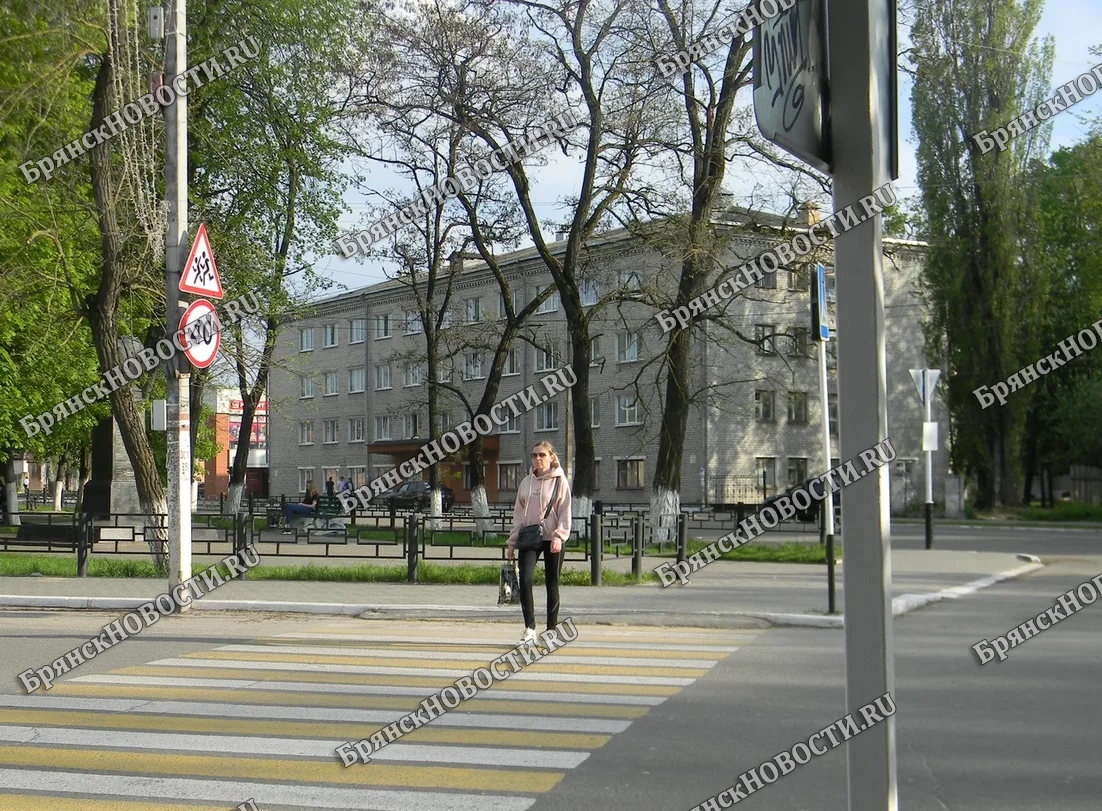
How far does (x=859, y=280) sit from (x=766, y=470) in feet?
154

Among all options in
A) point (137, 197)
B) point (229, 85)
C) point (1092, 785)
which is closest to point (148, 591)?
point (137, 197)

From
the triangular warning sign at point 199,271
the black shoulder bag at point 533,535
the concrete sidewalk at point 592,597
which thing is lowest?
the concrete sidewalk at point 592,597

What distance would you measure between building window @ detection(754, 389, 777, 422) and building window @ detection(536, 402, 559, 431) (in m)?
10.2

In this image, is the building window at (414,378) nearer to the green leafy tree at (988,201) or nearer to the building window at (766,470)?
the building window at (766,470)

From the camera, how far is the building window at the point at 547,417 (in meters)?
53.6

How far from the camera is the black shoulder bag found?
1009cm

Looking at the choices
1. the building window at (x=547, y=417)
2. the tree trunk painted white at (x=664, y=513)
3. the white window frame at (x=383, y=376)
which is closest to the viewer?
the tree trunk painted white at (x=664, y=513)

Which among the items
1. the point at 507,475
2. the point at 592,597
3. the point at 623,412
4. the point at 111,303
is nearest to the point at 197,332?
the point at 111,303

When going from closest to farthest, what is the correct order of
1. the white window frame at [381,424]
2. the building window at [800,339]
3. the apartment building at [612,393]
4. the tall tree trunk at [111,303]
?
1. the tall tree trunk at [111,303]
2. the building window at [800,339]
3. the apartment building at [612,393]
4. the white window frame at [381,424]

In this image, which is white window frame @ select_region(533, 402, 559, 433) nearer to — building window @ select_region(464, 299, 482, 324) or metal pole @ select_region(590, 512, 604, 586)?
building window @ select_region(464, 299, 482, 324)

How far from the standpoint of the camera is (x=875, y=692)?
2205 mm

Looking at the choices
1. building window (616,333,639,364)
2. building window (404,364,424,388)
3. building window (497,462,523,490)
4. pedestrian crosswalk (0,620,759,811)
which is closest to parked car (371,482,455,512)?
building window (497,462,523,490)

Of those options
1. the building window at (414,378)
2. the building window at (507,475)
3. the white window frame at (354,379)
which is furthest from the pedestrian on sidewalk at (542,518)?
the white window frame at (354,379)

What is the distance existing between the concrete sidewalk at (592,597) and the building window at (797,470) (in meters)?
31.2
